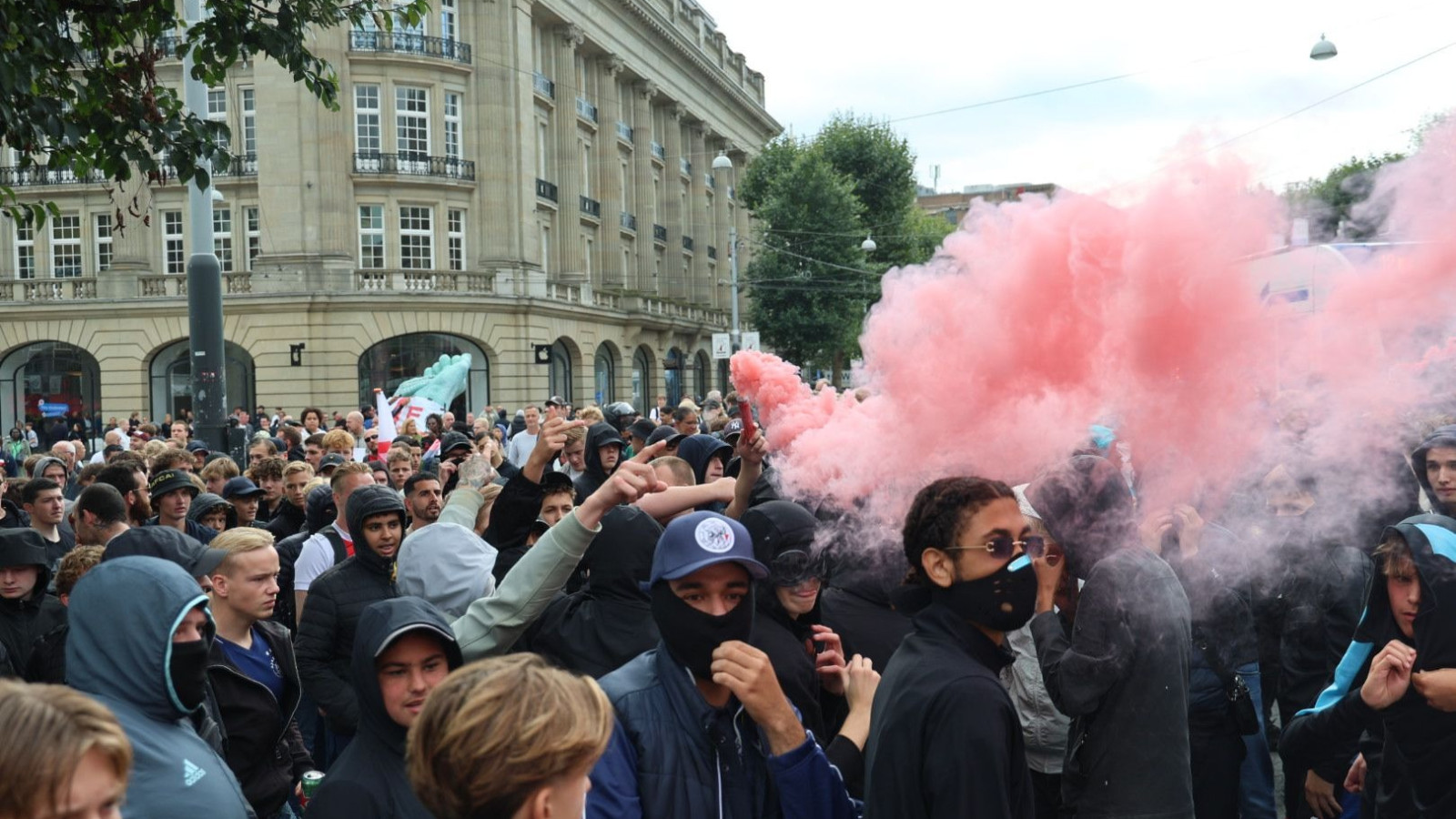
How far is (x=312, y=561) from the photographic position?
21.9 feet

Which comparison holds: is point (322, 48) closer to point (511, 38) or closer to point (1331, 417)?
point (511, 38)

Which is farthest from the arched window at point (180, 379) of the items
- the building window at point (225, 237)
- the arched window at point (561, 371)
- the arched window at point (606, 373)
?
the arched window at point (606, 373)

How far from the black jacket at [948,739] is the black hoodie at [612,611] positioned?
4.54ft

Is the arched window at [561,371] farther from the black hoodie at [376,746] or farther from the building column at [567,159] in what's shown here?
the black hoodie at [376,746]

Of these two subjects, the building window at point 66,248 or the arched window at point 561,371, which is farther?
the arched window at point 561,371

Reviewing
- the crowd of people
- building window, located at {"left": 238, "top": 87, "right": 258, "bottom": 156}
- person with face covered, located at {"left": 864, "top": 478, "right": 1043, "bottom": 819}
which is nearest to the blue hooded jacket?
the crowd of people

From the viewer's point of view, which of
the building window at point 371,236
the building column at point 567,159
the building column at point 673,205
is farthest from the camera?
the building column at point 673,205

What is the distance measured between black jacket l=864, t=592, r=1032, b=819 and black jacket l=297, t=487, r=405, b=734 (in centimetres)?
300

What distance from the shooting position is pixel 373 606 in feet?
11.4

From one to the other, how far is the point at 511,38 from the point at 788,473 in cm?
3516

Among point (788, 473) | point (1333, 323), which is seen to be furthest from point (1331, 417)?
point (788, 473)

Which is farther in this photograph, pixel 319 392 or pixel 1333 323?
pixel 319 392

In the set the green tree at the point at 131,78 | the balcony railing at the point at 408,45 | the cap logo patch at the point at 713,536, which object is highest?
the balcony railing at the point at 408,45

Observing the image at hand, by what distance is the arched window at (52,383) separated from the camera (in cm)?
3759
